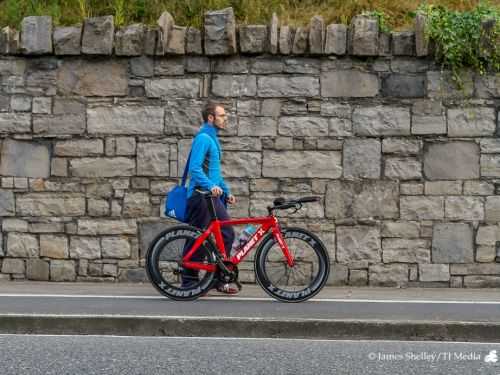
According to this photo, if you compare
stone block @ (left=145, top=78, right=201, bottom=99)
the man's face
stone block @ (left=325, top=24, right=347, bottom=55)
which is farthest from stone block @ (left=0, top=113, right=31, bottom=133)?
stone block @ (left=325, top=24, right=347, bottom=55)

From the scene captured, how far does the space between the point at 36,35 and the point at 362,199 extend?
413 cm

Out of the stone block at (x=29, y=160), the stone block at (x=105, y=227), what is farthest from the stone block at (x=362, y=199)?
the stone block at (x=29, y=160)

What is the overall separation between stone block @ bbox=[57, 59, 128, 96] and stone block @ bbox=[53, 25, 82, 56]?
0.46 feet

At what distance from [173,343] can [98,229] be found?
13.9 feet

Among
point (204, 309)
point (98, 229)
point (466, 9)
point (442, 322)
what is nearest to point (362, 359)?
point (442, 322)

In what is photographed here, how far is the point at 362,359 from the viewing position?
671 centimetres

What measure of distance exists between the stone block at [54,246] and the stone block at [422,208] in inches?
151

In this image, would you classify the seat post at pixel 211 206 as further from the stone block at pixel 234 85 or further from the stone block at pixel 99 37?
the stone block at pixel 99 37

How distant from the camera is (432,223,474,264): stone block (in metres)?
11.1

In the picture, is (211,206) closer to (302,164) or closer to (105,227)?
(302,164)

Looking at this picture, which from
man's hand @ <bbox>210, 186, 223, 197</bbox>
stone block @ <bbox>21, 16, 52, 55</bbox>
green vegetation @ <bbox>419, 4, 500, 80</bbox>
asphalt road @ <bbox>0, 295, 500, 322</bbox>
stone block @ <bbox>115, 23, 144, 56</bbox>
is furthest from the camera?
stone block @ <bbox>21, 16, 52, 55</bbox>

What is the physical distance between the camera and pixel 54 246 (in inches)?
448

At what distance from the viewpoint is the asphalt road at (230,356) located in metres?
6.33

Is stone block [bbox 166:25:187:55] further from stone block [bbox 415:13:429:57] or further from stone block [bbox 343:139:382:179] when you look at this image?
stone block [bbox 415:13:429:57]
